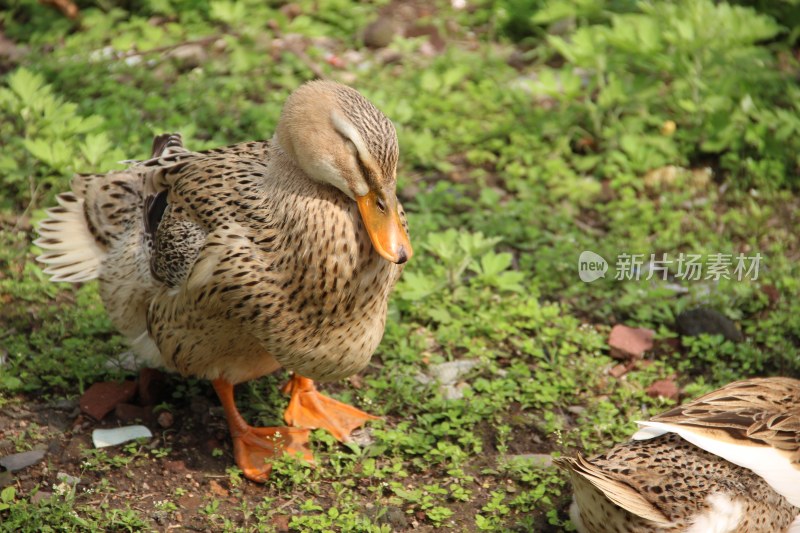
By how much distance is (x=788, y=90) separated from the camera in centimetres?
642

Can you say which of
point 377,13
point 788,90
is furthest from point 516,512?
point 377,13

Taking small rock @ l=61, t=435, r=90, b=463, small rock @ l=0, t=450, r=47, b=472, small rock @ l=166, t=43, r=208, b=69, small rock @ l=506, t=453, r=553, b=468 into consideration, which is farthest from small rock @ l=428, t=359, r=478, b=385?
small rock @ l=166, t=43, r=208, b=69

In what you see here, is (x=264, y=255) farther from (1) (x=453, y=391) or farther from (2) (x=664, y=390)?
(2) (x=664, y=390)

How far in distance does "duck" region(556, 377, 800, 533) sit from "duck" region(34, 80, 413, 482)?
1.07 m

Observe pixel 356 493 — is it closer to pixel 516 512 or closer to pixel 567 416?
pixel 516 512

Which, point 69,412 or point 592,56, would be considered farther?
point 592,56

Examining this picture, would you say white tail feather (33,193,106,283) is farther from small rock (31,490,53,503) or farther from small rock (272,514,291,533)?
small rock (272,514,291,533)

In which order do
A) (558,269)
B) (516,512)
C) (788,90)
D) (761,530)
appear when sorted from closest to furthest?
(761,530) < (516,512) < (558,269) < (788,90)

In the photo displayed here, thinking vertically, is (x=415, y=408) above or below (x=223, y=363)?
below

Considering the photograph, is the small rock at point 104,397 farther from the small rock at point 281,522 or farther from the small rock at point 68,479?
the small rock at point 281,522

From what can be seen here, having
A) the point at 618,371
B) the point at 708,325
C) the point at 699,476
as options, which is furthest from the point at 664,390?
the point at 699,476

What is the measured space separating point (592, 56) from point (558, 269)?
1.75 meters

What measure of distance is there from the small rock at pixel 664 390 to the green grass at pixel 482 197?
8 centimetres

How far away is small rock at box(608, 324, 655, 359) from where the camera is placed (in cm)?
499
